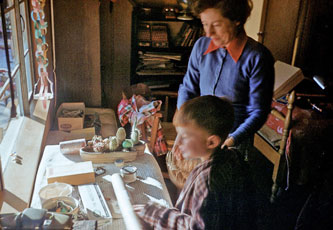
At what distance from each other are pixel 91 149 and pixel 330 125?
6.19 ft

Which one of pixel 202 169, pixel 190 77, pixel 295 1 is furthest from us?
pixel 295 1

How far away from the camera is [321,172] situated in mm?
2516

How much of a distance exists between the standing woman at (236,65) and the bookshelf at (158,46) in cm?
182

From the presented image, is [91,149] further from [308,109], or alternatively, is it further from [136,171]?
[308,109]

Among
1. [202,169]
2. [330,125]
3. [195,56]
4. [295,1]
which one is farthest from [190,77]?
[295,1]

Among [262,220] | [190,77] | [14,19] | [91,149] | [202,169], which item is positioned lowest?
[262,220]

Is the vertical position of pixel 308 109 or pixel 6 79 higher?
pixel 6 79

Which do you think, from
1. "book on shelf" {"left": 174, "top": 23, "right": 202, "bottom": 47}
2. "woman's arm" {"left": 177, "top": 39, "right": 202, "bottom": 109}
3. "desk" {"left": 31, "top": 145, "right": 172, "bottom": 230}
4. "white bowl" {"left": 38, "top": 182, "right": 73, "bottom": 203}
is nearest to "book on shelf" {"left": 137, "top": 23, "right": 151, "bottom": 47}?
"book on shelf" {"left": 174, "top": 23, "right": 202, "bottom": 47}

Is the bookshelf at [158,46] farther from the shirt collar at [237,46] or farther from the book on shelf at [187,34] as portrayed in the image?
the shirt collar at [237,46]

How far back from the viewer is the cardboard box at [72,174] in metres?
1.52

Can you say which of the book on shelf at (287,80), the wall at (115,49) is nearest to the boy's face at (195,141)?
the book on shelf at (287,80)

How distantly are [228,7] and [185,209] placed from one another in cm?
88

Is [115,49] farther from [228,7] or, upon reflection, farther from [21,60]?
[228,7]

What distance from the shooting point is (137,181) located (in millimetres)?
1629
